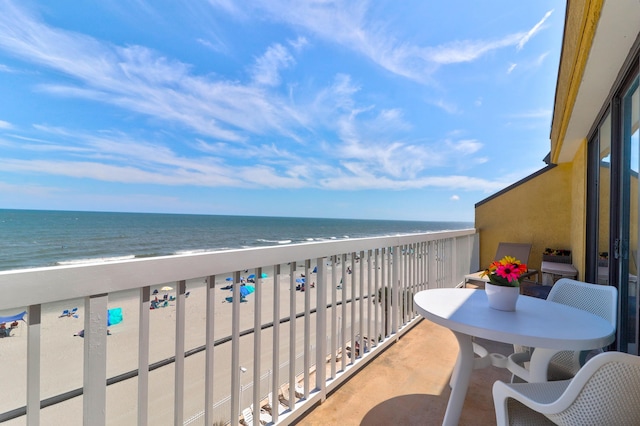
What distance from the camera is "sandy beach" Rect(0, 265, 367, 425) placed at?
1.10 metres

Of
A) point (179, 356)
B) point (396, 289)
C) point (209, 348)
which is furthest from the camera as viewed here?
point (396, 289)

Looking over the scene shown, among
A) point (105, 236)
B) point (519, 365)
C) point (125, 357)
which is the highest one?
point (519, 365)

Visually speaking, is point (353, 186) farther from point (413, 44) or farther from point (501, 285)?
point (501, 285)

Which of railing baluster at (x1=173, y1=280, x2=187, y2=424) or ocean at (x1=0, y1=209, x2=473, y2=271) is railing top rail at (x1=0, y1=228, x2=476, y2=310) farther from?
ocean at (x1=0, y1=209, x2=473, y2=271)

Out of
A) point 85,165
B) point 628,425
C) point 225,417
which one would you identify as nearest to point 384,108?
point 225,417

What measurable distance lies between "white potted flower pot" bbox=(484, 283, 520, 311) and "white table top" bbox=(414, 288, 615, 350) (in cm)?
Answer: 4

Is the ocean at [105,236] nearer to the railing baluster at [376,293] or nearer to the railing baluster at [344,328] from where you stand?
the railing baluster at [376,293]

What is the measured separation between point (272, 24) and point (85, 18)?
7703 millimetres

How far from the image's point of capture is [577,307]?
179 cm

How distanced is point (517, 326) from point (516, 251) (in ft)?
14.3

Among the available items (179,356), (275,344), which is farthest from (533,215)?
(179,356)

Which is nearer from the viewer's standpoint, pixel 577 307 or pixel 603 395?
pixel 603 395

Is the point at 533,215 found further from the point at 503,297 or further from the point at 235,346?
the point at 235,346

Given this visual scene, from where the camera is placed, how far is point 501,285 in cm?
157
